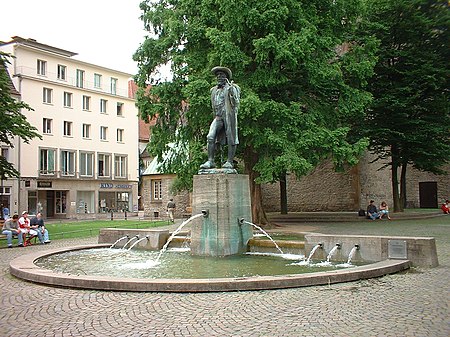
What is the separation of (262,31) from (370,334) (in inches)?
757

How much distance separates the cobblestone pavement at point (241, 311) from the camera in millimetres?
6012

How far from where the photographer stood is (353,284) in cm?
883

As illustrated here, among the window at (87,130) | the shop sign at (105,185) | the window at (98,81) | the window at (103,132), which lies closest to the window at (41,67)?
the window at (98,81)

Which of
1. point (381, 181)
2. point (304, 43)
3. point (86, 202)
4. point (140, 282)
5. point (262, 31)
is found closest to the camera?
point (140, 282)

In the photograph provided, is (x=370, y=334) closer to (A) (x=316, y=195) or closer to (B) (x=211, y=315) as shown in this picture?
(B) (x=211, y=315)

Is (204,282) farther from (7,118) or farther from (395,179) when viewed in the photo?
(395,179)

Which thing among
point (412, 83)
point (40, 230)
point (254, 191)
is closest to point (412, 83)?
point (412, 83)

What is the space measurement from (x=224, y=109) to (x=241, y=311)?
700 cm

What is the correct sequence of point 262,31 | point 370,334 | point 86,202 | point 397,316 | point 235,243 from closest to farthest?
point 370,334, point 397,316, point 235,243, point 262,31, point 86,202

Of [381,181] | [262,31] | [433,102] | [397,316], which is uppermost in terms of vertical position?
[262,31]

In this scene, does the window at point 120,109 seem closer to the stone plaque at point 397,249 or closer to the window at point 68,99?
the window at point 68,99

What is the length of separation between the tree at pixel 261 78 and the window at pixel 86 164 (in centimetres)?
2889

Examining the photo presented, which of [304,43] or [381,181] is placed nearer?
[304,43]

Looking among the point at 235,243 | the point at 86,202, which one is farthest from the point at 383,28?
the point at 86,202
